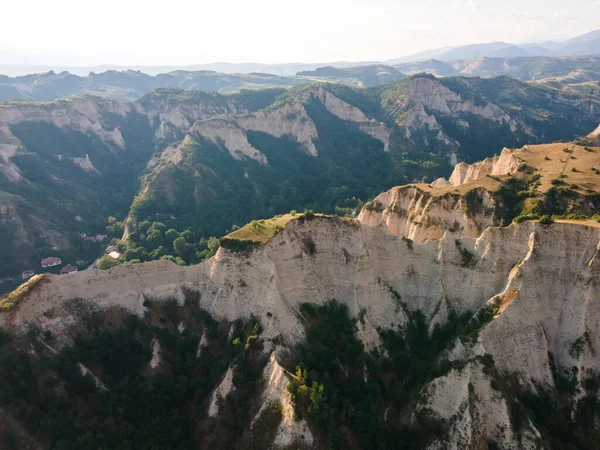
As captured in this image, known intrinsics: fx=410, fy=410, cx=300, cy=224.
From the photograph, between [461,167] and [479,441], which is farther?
[461,167]

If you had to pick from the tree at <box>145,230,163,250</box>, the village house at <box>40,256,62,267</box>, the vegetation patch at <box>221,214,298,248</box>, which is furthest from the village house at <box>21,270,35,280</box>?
→ the vegetation patch at <box>221,214,298,248</box>

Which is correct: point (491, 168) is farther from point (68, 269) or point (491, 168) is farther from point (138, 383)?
point (68, 269)

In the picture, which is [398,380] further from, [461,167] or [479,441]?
[461,167]

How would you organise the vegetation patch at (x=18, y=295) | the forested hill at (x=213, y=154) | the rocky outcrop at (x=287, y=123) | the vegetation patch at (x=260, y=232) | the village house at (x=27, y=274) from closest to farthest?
1. the vegetation patch at (x=18, y=295)
2. the vegetation patch at (x=260, y=232)
3. the village house at (x=27, y=274)
4. the forested hill at (x=213, y=154)
5. the rocky outcrop at (x=287, y=123)

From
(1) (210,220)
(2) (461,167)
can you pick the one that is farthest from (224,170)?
(2) (461,167)

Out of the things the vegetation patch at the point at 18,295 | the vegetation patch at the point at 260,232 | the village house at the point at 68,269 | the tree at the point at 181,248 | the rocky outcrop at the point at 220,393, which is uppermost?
the vegetation patch at the point at 260,232

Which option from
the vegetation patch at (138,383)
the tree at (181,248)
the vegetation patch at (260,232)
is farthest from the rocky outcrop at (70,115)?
the vegetation patch at (260,232)

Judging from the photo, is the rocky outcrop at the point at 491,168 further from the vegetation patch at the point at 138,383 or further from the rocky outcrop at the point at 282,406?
the vegetation patch at the point at 138,383
